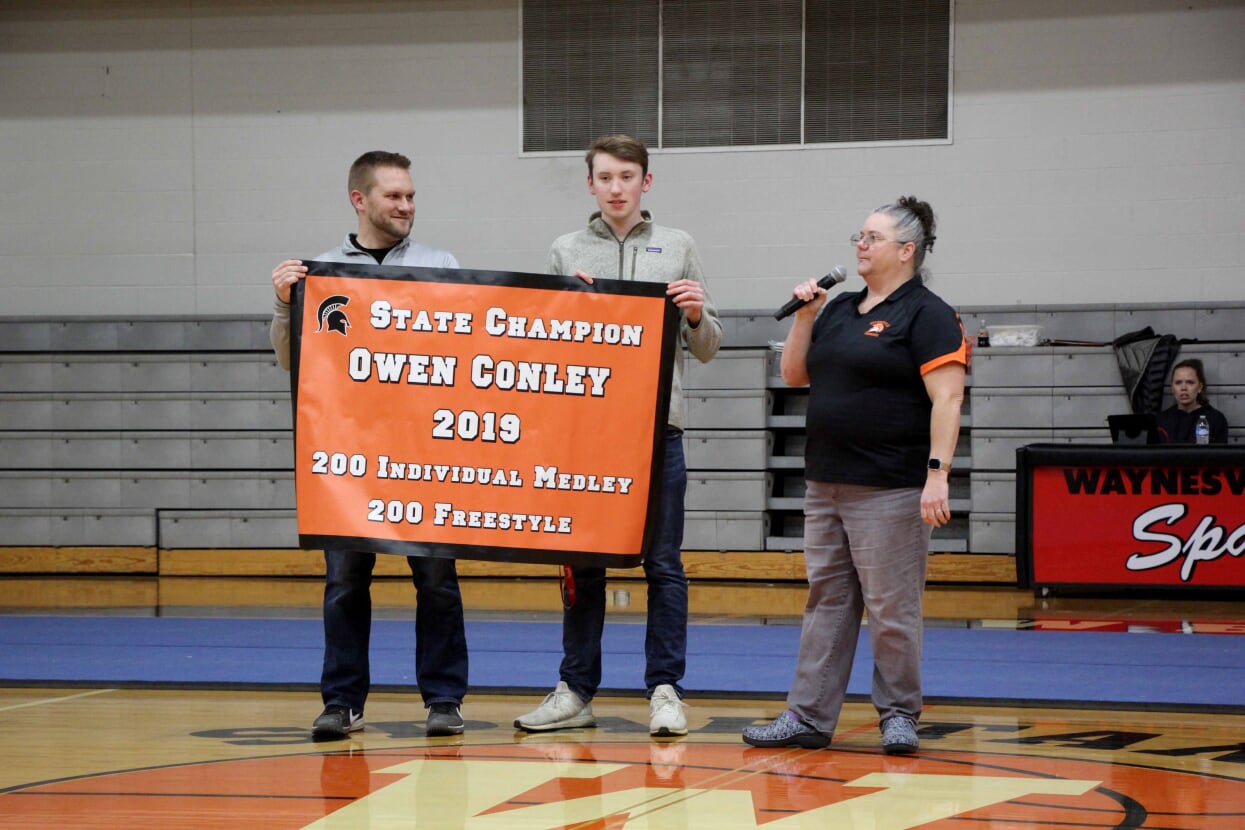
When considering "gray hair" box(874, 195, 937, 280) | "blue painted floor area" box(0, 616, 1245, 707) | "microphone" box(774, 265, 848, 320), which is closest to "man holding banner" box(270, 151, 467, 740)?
"blue painted floor area" box(0, 616, 1245, 707)

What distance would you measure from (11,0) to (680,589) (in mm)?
10207

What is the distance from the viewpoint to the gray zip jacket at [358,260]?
→ 4.47 m

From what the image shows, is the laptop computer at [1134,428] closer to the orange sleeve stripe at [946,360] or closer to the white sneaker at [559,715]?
the orange sleeve stripe at [946,360]

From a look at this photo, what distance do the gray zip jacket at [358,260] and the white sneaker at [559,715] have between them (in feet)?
4.42

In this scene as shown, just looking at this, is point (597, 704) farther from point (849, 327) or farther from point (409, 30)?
point (409, 30)

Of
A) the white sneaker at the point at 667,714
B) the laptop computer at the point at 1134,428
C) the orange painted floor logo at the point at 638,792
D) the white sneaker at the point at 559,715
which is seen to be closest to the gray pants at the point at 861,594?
the orange painted floor logo at the point at 638,792

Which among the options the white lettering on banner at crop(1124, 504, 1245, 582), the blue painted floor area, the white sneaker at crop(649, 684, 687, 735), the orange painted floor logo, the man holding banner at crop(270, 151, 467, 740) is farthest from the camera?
the white lettering on banner at crop(1124, 504, 1245, 582)

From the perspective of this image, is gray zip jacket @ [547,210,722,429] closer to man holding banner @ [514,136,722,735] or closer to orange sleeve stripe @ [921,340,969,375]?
man holding banner @ [514,136,722,735]

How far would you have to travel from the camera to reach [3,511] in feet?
37.4

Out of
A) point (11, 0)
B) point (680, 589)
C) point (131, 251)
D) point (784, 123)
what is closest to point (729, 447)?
point (784, 123)

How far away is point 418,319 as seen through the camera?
14.5ft

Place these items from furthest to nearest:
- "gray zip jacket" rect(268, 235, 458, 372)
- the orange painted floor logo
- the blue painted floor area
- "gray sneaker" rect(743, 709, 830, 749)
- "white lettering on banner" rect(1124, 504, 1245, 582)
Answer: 1. "white lettering on banner" rect(1124, 504, 1245, 582)
2. the blue painted floor area
3. "gray zip jacket" rect(268, 235, 458, 372)
4. "gray sneaker" rect(743, 709, 830, 749)
5. the orange painted floor logo

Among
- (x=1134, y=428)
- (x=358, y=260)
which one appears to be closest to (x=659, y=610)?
(x=358, y=260)

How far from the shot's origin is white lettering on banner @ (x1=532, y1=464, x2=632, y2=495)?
14.4ft
